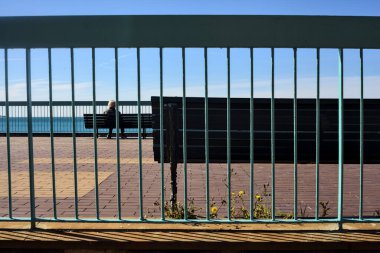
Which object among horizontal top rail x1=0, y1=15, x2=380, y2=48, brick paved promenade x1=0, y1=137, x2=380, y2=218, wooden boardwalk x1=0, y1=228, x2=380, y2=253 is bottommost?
brick paved promenade x1=0, y1=137, x2=380, y2=218

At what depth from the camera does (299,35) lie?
122 inches

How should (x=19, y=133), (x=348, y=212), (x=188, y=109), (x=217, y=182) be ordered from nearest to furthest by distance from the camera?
(x=348, y=212), (x=188, y=109), (x=217, y=182), (x=19, y=133)

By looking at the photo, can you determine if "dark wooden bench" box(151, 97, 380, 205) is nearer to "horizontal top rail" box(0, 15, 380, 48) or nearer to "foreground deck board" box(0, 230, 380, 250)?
"horizontal top rail" box(0, 15, 380, 48)

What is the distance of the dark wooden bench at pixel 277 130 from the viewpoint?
18.6 ft

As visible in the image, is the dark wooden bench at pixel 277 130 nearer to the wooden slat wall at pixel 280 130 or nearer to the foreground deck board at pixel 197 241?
the wooden slat wall at pixel 280 130

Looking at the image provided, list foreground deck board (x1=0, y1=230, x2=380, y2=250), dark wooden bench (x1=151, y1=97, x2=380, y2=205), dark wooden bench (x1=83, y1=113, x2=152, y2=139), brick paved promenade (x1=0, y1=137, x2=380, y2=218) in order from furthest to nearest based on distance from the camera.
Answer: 1. dark wooden bench (x1=83, y1=113, x2=152, y2=139)
2. dark wooden bench (x1=151, y1=97, x2=380, y2=205)
3. brick paved promenade (x1=0, y1=137, x2=380, y2=218)
4. foreground deck board (x1=0, y1=230, x2=380, y2=250)

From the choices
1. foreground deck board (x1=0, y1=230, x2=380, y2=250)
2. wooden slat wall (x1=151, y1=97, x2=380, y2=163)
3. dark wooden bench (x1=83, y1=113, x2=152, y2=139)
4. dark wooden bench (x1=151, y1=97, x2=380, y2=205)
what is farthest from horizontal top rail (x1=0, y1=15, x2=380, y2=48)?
dark wooden bench (x1=83, y1=113, x2=152, y2=139)

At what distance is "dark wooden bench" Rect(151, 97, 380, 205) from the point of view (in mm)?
5676

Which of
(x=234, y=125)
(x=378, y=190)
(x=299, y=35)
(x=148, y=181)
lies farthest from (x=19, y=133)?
(x=299, y=35)

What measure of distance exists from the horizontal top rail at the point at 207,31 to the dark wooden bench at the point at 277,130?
6.99 feet

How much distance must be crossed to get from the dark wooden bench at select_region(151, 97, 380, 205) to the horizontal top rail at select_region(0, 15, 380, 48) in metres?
2.13

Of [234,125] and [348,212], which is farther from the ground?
[234,125]
